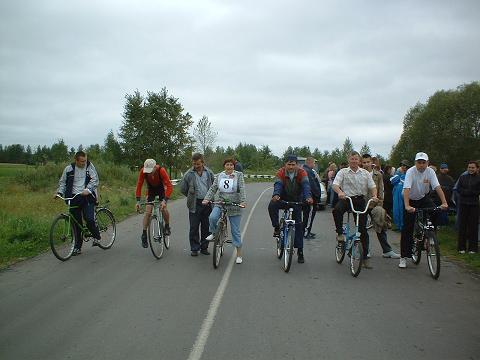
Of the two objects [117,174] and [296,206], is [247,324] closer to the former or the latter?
A: [296,206]

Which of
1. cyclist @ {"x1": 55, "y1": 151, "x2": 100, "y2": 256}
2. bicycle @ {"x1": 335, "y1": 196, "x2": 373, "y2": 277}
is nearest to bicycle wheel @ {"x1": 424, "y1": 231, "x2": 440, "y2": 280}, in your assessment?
bicycle @ {"x1": 335, "y1": 196, "x2": 373, "y2": 277}

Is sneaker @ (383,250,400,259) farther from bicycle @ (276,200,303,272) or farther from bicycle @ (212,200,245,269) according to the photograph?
bicycle @ (212,200,245,269)

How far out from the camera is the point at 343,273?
24.7 ft

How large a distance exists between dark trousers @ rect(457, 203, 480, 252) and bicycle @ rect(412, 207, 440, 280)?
1.81 metres

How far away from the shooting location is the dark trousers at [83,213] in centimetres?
879

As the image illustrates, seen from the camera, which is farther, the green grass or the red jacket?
the red jacket

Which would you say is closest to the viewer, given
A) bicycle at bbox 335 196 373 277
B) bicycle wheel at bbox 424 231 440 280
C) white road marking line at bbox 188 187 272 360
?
white road marking line at bbox 188 187 272 360

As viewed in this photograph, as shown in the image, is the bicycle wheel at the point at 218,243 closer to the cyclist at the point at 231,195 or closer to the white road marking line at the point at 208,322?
the cyclist at the point at 231,195

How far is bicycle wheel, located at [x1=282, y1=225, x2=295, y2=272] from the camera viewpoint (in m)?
7.45

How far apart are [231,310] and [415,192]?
Result: 14.1ft

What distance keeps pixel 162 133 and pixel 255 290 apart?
114ft

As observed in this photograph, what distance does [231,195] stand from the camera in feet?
27.3

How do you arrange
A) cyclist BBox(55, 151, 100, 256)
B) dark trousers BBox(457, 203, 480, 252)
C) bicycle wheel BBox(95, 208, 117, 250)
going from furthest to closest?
bicycle wheel BBox(95, 208, 117, 250) → dark trousers BBox(457, 203, 480, 252) → cyclist BBox(55, 151, 100, 256)

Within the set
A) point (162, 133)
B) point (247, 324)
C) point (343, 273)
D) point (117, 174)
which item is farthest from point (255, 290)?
point (162, 133)
